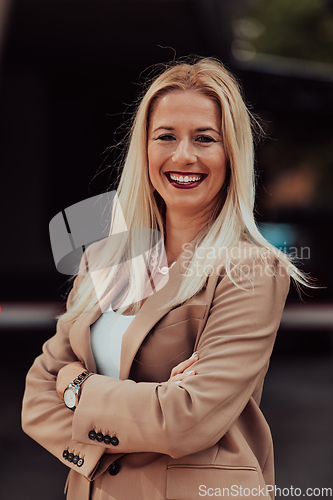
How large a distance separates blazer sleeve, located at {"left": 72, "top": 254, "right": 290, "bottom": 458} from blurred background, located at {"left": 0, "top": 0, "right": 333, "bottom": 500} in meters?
1.07

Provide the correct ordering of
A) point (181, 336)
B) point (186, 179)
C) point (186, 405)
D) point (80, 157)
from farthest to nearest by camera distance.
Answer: point (80, 157)
point (186, 179)
point (181, 336)
point (186, 405)

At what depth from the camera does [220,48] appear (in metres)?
4.45

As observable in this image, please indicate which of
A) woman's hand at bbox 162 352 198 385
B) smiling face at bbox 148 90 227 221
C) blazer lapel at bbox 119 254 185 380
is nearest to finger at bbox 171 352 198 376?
woman's hand at bbox 162 352 198 385

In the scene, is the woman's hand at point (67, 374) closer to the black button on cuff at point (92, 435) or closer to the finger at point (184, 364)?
the black button on cuff at point (92, 435)

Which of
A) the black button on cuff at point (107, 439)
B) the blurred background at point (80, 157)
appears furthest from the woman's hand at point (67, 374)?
the blurred background at point (80, 157)

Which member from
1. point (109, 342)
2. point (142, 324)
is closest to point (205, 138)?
point (142, 324)

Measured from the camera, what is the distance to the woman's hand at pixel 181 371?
50.0 inches

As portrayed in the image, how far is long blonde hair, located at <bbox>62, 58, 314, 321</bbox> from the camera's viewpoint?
1.43 meters

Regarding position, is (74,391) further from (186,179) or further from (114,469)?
(186,179)

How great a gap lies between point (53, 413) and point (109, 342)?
279 millimetres

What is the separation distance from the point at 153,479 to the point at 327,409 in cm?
400

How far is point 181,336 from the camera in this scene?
1.36 meters

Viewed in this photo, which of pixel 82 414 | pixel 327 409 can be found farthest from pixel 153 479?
pixel 327 409

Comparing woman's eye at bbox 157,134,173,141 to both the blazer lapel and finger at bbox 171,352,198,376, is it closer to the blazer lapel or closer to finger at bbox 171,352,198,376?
the blazer lapel
